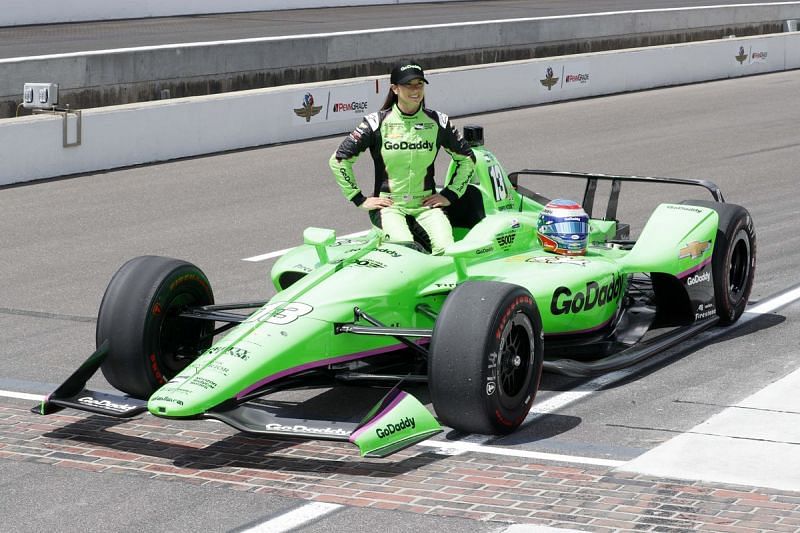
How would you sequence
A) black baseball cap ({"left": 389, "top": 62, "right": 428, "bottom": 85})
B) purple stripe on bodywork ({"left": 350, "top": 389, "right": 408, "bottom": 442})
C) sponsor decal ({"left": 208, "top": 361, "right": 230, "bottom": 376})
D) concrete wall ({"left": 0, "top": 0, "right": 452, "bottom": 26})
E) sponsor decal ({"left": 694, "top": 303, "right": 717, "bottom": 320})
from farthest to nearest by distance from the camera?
concrete wall ({"left": 0, "top": 0, "right": 452, "bottom": 26}), sponsor decal ({"left": 694, "top": 303, "right": 717, "bottom": 320}), black baseball cap ({"left": 389, "top": 62, "right": 428, "bottom": 85}), sponsor decal ({"left": 208, "top": 361, "right": 230, "bottom": 376}), purple stripe on bodywork ({"left": 350, "top": 389, "right": 408, "bottom": 442})

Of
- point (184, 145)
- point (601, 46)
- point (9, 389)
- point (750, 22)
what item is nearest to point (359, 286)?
point (9, 389)

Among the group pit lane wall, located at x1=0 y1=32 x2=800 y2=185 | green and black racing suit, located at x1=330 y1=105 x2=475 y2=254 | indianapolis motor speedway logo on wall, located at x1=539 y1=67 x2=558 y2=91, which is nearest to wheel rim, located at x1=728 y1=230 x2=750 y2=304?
green and black racing suit, located at x1=330 y1=105 x2=475 y2=254

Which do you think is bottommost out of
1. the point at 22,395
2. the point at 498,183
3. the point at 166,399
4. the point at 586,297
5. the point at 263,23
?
the point at 22,395

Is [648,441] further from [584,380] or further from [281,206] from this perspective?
[281,206]

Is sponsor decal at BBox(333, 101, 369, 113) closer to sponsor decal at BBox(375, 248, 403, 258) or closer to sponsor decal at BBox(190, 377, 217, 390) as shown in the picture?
sponsor decal at BBox(375, 248, 403, 258)

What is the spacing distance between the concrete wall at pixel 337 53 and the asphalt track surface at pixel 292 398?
2.42 metres

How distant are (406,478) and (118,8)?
28.9 metres

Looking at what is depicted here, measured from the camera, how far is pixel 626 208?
51.8 ft

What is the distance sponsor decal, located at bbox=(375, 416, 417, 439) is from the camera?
707 centimetres

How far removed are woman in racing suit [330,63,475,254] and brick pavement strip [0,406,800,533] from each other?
84.3 inches

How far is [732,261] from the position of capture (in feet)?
33.9

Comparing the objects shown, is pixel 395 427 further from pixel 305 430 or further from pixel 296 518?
pixel 296 518

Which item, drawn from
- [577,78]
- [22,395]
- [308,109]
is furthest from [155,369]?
[577,78]

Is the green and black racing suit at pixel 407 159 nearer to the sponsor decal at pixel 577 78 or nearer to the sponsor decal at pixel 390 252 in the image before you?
the sponsor decal at pixel 390 252
